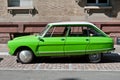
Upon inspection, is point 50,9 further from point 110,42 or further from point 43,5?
point 110,42

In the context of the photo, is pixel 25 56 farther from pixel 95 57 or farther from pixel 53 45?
pixel 95 57

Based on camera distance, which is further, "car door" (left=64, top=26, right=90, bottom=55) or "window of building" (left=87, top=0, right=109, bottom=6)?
"window of building" (left=87, top=0, right=109, bottom=6)

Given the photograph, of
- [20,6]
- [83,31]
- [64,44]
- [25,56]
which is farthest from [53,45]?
[20,6]

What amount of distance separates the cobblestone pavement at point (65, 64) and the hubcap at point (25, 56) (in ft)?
0.72

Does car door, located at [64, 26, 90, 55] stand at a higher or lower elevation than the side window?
lower

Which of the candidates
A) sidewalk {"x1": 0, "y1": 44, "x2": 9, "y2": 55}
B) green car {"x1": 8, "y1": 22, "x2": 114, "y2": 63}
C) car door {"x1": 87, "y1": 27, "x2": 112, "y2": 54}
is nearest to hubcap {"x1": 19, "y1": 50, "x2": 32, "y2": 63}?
green car {"x1": 8, "y1": 22, "x2": 114, "y2": 63}

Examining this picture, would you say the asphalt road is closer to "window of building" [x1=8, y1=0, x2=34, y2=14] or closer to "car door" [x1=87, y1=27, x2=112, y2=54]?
"car door" [x1=87, y1=27, x2=112, y2=54]

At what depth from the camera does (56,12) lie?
18.9 m

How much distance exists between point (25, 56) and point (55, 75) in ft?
8.45

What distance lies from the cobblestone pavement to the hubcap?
8.6 inches

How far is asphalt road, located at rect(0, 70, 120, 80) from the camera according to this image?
10.3 meters

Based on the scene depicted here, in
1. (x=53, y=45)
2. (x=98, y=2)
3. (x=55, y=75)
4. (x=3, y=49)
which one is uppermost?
(x=98, y=2)

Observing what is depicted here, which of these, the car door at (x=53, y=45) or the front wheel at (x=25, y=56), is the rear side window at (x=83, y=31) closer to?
the car door at (x=53, y=45)

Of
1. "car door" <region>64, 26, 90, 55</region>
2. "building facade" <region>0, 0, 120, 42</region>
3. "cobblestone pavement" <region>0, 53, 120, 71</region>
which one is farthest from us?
"building facade" <region>0, 0, 120, 42</region>
